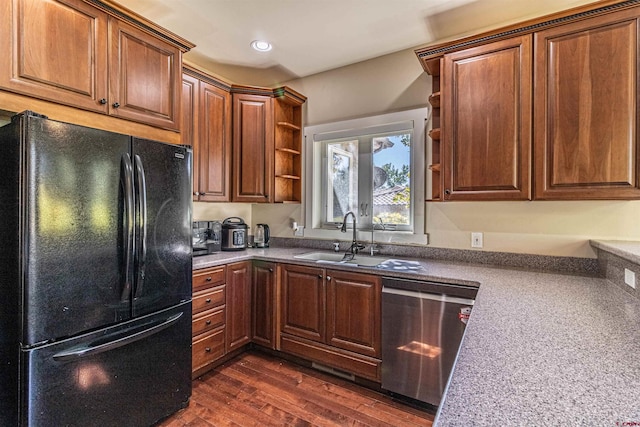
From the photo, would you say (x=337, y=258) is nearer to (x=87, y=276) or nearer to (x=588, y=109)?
(x=87, y=276)

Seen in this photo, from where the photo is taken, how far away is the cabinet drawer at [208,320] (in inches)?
87.6

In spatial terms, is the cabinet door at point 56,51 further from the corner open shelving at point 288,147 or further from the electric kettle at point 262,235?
the electric kettle at point 262,235

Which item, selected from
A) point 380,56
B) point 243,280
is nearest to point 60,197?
point 243,280

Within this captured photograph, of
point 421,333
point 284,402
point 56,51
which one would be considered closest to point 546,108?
point 421,333

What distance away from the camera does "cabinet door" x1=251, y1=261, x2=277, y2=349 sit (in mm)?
2594

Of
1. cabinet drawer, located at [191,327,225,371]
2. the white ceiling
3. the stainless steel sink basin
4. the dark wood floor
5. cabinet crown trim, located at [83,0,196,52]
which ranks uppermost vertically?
the white ceiling

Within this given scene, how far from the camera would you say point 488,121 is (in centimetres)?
197

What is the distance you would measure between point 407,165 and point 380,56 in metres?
1.00

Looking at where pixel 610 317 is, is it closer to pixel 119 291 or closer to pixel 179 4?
pixel 119 291

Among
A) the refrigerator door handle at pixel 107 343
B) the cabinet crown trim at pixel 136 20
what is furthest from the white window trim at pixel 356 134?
the refrigerator door handle at pixel 107 343

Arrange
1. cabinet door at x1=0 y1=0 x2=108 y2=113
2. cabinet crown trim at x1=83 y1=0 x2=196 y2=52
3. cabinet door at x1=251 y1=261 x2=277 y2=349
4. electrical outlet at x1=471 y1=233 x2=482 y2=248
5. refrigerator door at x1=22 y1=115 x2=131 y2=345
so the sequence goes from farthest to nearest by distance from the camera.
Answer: cabinet door at x1=251 y1=261 x2=277 y2=349
electrical outlet at x1=471 y1=233 x2=482 y2=248
cabinet crown trim at x1=83 y1=0 x2=196 y2=52
cabinet door at x1=0 y1=0 x2=108 y2=113
refrigerator door at x1=22 y1=115 x2=131 y2=345

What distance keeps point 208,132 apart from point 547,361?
8.85 feet

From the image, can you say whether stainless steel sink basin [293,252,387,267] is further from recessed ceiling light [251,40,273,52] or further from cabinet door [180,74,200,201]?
recessed ceiling light [251,40,273,52]

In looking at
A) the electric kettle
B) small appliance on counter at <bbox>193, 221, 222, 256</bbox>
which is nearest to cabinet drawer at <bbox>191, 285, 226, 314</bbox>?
small appliance on counter at <bbox>193, 221, 222, 256</bbox>
